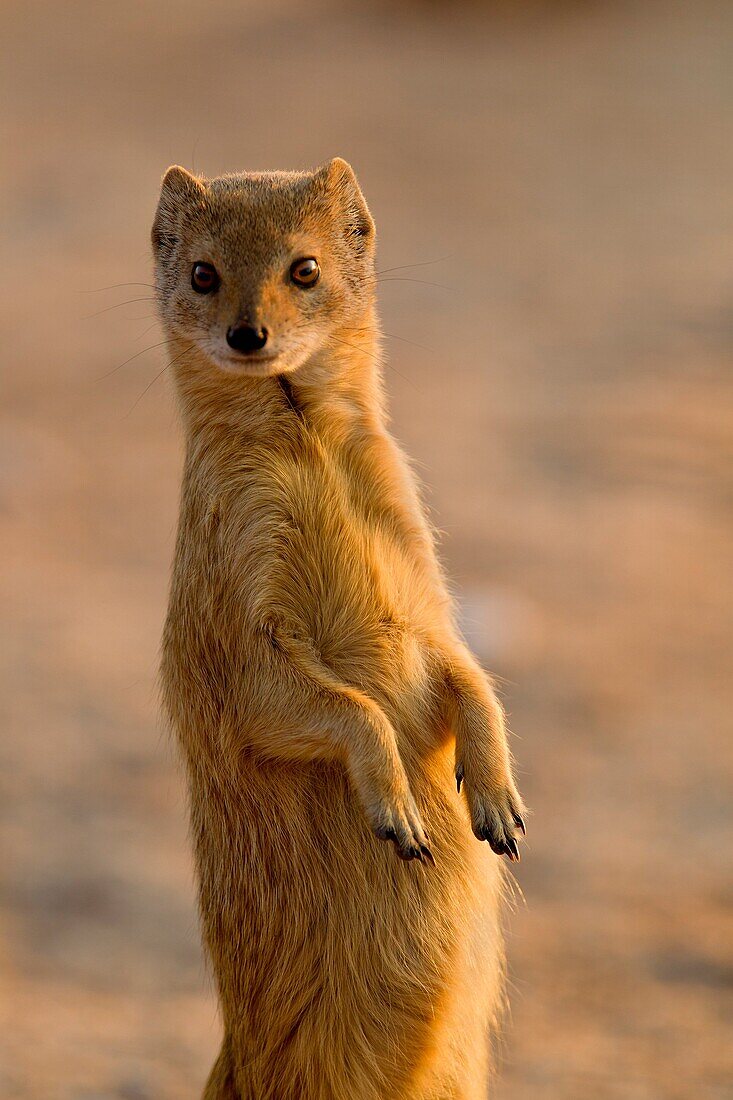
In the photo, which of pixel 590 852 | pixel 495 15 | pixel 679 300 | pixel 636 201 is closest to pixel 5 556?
pixel 590 852

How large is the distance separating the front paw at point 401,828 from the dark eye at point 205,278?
2.83ft

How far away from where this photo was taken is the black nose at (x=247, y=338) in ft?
7.00

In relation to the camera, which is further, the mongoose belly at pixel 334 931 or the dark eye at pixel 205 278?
the mongoose belly at pixel 334 931

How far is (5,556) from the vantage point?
752 centimetres

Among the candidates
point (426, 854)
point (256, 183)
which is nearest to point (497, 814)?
point (426, 854)

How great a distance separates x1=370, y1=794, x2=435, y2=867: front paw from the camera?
2.16m

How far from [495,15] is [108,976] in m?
11.5

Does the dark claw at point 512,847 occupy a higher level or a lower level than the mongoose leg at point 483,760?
lower

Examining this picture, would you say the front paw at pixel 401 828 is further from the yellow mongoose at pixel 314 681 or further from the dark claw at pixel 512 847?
the dark claw at pixel 512 847

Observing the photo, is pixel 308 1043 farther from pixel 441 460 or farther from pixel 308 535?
pixel 441 460

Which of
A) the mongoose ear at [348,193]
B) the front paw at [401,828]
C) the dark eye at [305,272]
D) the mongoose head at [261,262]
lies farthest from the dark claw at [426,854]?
the mongoose ear at [348,193]

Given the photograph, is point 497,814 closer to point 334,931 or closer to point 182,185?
point 334,931

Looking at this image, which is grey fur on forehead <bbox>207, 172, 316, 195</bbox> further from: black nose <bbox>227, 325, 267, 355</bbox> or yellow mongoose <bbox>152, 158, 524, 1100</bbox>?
black nose <bbox>227, 325, 267, 355</bbox>

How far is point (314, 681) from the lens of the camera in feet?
7.29
